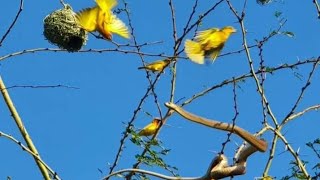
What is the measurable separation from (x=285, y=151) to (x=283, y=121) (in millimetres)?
233

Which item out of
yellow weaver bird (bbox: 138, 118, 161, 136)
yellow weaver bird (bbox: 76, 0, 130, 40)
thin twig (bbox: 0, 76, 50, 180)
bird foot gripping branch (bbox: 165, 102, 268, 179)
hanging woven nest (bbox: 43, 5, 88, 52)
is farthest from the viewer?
yellow weaver bird (bbox: 138, 118, 161, 136)

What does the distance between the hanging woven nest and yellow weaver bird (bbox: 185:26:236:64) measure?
1.56 feet

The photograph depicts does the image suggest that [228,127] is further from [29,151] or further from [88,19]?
[29,151]

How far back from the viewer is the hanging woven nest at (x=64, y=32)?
2.56m

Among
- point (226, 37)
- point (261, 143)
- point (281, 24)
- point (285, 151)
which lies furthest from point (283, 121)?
point (261, 143)

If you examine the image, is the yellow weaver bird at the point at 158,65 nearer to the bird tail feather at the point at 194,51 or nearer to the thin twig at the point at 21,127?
the thin twig at the point at 21,127

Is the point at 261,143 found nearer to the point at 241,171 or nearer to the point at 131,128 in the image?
the point at 241,171

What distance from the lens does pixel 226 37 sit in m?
2.33

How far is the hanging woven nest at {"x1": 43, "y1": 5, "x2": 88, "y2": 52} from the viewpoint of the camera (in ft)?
8.41

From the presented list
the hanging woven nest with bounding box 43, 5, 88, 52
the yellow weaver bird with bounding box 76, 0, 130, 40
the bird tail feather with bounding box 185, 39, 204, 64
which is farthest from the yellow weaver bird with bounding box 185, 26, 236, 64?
the hanging woven nest with bounding box 43, 5, 88, 52

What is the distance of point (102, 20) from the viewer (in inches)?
84.9

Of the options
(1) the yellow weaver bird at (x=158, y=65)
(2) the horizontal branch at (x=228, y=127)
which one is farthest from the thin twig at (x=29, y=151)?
(2) the horizontal branch at (x=228, y=127)

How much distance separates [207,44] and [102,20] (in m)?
0.35

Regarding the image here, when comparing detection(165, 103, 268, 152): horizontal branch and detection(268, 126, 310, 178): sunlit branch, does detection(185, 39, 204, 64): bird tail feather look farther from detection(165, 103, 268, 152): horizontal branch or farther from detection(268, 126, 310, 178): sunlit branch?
detection(268, 126, 310, 178): sunlit branch
